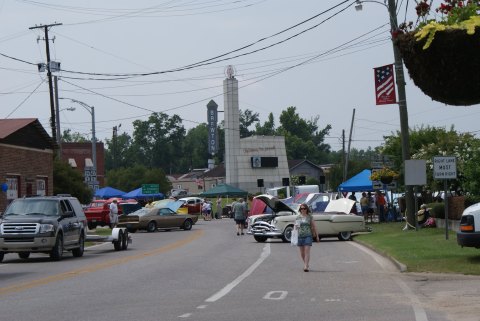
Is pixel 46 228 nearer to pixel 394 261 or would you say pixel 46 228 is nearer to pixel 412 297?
pixel 394 261

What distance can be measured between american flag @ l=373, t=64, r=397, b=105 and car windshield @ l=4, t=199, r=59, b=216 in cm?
1332

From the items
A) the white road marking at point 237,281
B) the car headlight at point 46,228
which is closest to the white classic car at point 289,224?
the white road marking at point 237,281

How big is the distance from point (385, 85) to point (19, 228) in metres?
15.0

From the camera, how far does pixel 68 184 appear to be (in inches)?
2079

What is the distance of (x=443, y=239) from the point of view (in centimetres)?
2783

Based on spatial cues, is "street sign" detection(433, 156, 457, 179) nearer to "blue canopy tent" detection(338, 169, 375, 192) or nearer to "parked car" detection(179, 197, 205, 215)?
"blue canopy tent" detection(338, 169, 375, 192)

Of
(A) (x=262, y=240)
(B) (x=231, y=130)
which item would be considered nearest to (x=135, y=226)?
(A) (x=262, y=240)

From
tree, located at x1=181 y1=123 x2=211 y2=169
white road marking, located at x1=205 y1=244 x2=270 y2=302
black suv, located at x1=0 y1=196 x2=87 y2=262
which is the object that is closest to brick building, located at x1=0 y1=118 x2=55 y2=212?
black suv, located at x1=0 y1=196 x2=87 y2=262

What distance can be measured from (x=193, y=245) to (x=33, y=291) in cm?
1705

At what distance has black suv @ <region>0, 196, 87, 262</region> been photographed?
24500 mm

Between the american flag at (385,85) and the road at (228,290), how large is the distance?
8972 millimetres

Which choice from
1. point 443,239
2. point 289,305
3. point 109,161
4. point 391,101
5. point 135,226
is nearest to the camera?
point 289,305

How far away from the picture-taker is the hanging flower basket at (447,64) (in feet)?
44.9

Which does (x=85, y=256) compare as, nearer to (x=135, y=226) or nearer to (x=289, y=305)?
(x=289, y=305)
